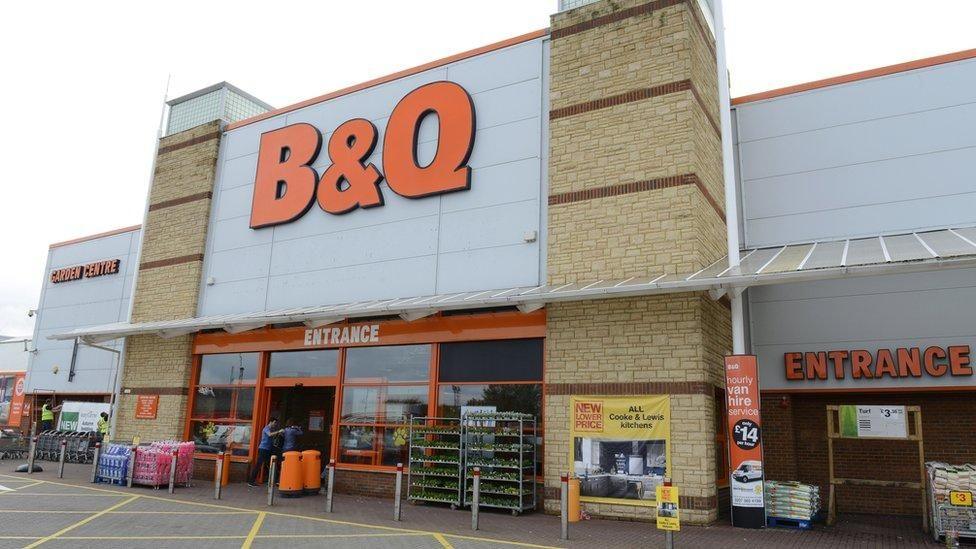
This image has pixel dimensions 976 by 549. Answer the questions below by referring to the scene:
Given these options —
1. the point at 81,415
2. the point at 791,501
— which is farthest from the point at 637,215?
the point at 81,415

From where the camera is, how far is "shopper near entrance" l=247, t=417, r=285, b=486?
16.1 m

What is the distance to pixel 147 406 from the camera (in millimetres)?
19094

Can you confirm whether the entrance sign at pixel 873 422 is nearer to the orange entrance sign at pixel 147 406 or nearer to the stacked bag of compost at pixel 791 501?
the stacked bag of compost at pixel 791 501

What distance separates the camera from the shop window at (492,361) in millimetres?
13625

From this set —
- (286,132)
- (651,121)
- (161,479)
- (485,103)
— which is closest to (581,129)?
(651,121)

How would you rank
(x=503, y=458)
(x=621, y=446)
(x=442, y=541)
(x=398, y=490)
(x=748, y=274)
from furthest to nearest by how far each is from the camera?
1. (x=503, y=458)
2. (x=621, y=446)
3. (x=398, y=490)
4. (x=748, y=274)
5. (x=442, y=541)

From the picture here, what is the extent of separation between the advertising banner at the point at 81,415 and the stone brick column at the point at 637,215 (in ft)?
56.6

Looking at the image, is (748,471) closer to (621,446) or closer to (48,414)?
(621,446)

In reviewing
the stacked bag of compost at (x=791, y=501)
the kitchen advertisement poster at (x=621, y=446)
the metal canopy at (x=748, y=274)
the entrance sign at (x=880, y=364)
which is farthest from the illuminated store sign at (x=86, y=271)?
the stacked bag of compost at (x=791, y=501)

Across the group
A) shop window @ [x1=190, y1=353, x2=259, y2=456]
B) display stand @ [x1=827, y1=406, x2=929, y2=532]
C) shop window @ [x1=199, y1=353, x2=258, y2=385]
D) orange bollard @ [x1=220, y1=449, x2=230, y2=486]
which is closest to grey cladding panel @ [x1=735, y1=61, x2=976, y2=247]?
display stand @ [x1=827, y1=406, x2=929, y2=532]

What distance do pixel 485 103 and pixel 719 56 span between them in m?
5.03

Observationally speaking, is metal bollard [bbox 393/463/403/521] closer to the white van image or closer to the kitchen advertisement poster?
the kitchen advertisement poster

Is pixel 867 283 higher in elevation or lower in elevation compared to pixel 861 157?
lower

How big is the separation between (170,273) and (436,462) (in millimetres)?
11106
